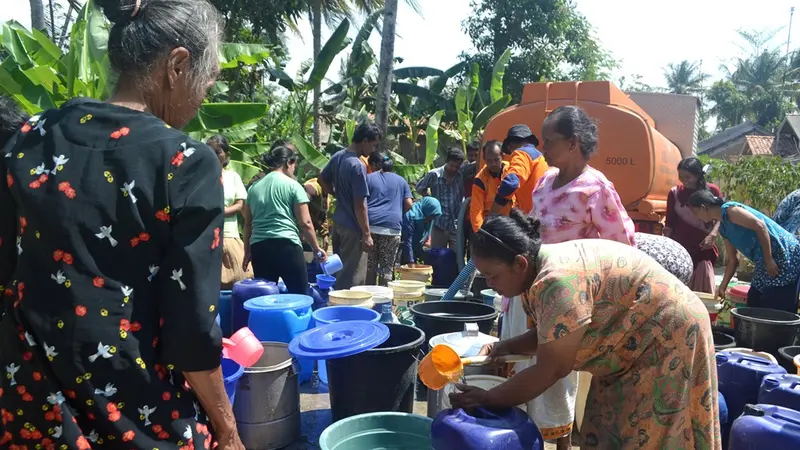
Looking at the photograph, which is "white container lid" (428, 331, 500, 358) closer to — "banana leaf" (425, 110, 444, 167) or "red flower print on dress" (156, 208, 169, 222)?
"red flower print on dress" (156, 208, 169, 222)

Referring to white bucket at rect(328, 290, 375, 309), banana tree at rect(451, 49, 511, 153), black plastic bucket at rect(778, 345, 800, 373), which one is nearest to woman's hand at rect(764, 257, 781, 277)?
black plastic bucket at rect(778, 345, 800, 373)

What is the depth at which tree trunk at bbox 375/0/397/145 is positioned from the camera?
30.2ft

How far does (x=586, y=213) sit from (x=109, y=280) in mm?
2261

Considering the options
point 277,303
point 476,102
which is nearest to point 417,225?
point 277,303

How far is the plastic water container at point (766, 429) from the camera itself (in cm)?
222

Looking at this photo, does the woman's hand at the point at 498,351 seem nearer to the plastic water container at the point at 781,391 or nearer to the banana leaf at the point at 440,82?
the plastic water container at the point at 781,391

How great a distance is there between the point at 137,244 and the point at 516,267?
1.16 m

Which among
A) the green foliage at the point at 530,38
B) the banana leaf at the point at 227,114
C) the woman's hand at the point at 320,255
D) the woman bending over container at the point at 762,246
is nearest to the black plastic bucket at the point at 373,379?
the woman's hand at the point at 320,255

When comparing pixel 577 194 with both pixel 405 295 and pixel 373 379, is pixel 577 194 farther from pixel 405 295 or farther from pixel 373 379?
pixel 405 295

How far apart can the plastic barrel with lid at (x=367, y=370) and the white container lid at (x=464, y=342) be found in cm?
25

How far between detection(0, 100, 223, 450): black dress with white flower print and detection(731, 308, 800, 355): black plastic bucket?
3873 millimetres

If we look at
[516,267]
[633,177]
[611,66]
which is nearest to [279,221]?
[516,267]

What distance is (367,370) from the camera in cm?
297

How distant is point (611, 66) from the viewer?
68.3ft
